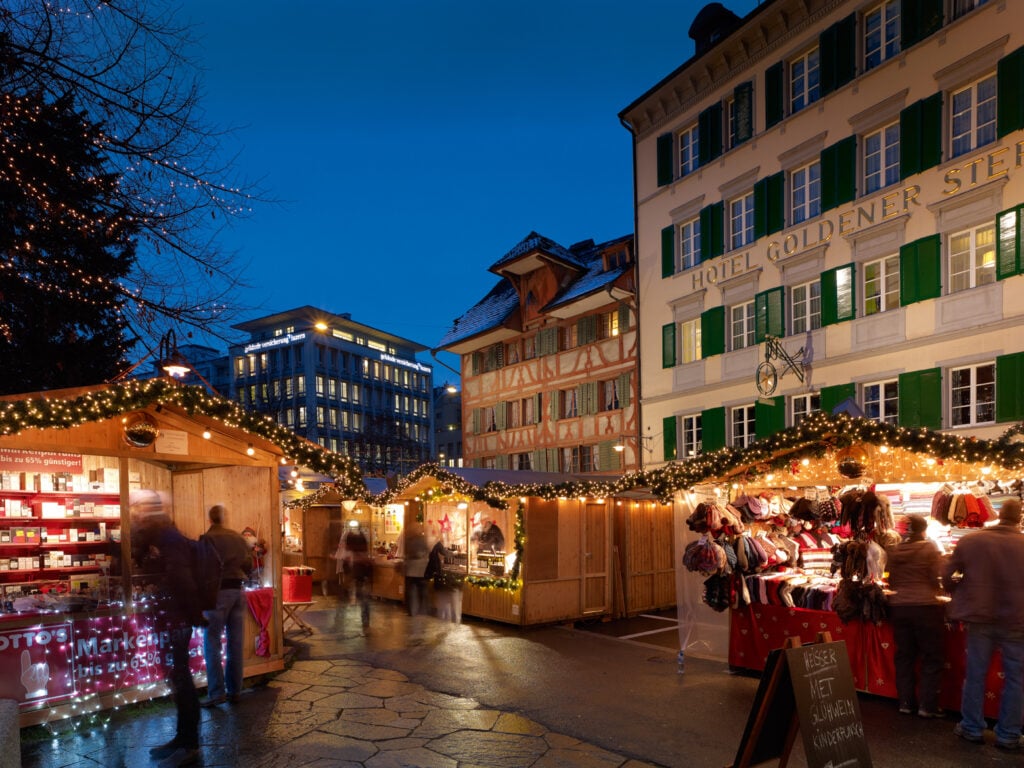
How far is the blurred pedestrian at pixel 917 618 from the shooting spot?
646 cm

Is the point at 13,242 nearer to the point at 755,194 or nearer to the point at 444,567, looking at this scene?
the point at 444,567

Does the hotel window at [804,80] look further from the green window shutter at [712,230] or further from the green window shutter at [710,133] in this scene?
the green window shutter at [712,230]

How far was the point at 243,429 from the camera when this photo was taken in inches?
315

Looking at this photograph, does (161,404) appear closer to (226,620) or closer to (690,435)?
(226,620)

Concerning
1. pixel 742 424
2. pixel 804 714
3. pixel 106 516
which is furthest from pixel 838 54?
pixel 106 516

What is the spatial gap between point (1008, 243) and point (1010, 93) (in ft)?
7.90

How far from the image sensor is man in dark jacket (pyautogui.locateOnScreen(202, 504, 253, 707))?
7.07 meters

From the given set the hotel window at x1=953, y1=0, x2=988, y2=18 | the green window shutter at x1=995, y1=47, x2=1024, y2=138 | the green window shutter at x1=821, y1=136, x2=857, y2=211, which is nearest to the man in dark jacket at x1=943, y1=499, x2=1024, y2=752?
the green window shutter at x1=995, y1=47, x2=1024, y2=138

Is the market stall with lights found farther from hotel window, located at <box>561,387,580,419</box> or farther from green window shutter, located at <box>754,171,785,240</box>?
hotel window, located at <box>561,387,580,419</box>

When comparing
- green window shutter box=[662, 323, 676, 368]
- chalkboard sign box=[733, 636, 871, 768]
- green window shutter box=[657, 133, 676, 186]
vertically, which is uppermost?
green window shutter box=[657, 133, 676, 186]

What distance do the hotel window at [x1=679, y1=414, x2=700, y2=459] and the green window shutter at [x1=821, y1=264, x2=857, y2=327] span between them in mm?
4281

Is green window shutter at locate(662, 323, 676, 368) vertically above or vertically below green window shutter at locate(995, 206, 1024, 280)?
below

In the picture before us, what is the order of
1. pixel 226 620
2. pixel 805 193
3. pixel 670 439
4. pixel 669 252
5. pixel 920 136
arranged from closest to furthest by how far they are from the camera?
1. pixel 226 620
2. pixel 920 136
3. pixel 805 193
4. pixel 670 439
5. pixel 669 252

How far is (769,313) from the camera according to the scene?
1620cm
